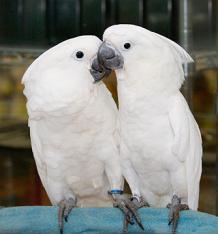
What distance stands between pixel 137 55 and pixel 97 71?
0.15m

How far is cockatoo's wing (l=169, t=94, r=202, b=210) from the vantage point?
161 centimetres

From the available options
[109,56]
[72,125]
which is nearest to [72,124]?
[72,125]

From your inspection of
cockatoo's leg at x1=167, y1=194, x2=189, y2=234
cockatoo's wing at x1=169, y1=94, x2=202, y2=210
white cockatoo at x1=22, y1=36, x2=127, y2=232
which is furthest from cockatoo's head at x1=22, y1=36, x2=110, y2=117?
cockatoo's leg at x1=167, y1=194, x2=189, y2=234

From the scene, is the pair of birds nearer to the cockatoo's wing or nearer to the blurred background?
A: the cockatoo's wing

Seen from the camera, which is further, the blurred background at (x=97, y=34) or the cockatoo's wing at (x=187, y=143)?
the blurred background at (x=97, y=34)

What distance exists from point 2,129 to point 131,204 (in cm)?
155

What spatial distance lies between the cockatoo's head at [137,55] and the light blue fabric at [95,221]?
399mm

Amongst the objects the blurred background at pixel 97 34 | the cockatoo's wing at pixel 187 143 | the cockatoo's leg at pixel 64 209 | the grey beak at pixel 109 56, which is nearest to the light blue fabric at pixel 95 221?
the cockatoo's leg at pixel 64 209

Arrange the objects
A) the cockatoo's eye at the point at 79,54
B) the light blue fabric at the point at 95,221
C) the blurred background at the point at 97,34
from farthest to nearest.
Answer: the blurred background at the point at 97,34 → the cockatoo's eye at the point at 79,54 → the light blue fabric at the point at 95,221

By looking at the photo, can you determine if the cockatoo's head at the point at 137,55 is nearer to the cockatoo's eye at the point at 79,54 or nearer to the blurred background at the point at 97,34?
the cockatoo's eye at the point at 79,54

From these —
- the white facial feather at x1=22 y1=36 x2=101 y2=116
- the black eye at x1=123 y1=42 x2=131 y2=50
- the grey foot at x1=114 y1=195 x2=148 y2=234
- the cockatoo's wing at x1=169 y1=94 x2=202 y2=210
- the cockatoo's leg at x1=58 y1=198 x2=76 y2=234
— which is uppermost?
the black eye at x1=123 y1=42 x2=131 y2=50

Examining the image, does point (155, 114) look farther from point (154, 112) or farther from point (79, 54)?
point (79, 54)

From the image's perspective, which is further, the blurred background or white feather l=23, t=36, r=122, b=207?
the blurred background

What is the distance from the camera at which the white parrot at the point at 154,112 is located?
5.13 ft
